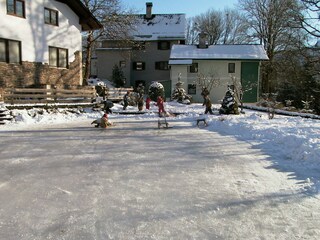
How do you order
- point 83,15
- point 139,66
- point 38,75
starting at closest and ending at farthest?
point 38,75, point 83,15, point 139,66

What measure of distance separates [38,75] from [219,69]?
68.6 ft

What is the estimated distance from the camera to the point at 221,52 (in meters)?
36.5

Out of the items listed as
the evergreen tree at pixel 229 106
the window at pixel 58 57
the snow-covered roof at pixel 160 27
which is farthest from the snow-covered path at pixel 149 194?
the snow-covered roof at pixel 160 27

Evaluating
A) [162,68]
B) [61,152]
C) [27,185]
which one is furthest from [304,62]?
[27,185]

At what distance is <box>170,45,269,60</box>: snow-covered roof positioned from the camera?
3553cm

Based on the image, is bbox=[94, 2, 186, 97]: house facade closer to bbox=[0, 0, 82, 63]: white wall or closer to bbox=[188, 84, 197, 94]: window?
bbox=[188, 84, 197, 94]: window

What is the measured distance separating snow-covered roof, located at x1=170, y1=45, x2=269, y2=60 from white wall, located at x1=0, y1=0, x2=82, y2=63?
14.2m

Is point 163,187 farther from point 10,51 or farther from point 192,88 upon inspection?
point 192,88

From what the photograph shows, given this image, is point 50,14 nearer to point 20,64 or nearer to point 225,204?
point 20,64

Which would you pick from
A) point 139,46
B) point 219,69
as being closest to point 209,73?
point 219,69

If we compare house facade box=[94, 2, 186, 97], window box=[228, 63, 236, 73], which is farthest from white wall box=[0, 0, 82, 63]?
house facade box=[94, 2, 186, 97]

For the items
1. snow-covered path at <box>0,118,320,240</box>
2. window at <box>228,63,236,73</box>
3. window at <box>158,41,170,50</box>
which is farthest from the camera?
window at <box>158,41,170,50</box>

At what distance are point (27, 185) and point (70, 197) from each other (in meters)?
1.11

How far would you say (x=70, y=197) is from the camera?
499cm
